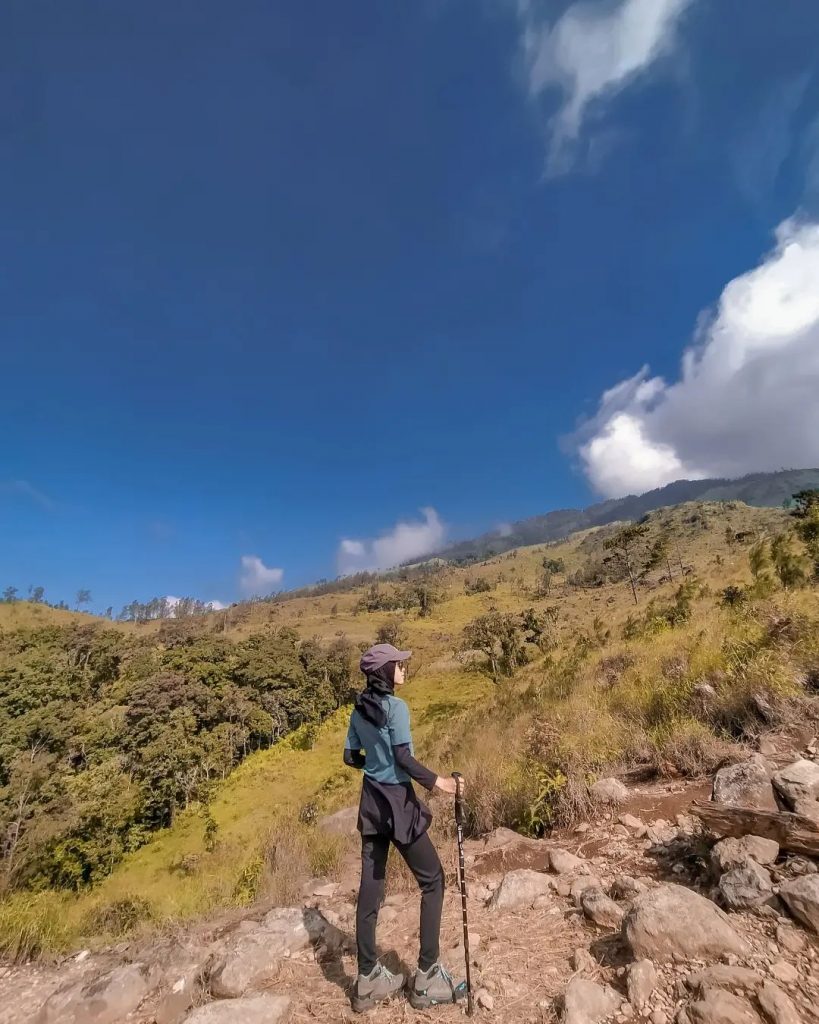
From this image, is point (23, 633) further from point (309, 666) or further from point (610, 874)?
point (610, 874)

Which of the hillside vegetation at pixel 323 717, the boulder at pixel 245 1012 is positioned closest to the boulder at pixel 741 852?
the hillside vegetation at pixel 323 717

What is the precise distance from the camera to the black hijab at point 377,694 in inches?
145

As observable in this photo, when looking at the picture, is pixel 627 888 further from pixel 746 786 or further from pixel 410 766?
pixel 410 766

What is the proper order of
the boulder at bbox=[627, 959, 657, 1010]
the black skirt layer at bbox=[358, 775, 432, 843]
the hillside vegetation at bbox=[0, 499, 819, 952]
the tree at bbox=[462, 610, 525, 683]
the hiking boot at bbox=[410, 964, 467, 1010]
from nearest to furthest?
the boulder at bbox=[627, 959, 657, 1010] < the hiking boot at bbox=[410, 964, 467, 1010] < the black skirt layer at bbox=[358, 775, 432, 843] < the hillside vegetation at bbox=[0, 499, 819, 952] < the tree at bbox=[462, 610, 525, 683]

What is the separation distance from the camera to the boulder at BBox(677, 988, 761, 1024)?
2387mm

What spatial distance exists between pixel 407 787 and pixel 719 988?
2006 millimetres

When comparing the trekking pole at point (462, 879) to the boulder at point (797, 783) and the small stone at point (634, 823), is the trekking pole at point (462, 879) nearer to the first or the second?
the small stone at point (634, 823)

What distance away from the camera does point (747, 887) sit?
3287 millimetres

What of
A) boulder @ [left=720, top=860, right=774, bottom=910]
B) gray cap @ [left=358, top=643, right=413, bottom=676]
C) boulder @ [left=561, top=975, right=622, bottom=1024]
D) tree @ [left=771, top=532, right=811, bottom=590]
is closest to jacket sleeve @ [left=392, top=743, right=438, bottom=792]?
gray cap @ [left=358, top=643, right=413, bottom=676]

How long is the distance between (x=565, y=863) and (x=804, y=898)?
7.66 feet

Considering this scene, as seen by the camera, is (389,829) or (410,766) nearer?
(410,766)

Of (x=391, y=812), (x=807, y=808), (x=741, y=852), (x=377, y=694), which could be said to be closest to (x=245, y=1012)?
(x=391, y=812)

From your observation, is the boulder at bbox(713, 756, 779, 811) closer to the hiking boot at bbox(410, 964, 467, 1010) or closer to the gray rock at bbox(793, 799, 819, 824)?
the gray rock at bbox(793, 799, 819, 824)

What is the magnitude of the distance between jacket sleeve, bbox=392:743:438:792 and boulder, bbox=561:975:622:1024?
134 cm
